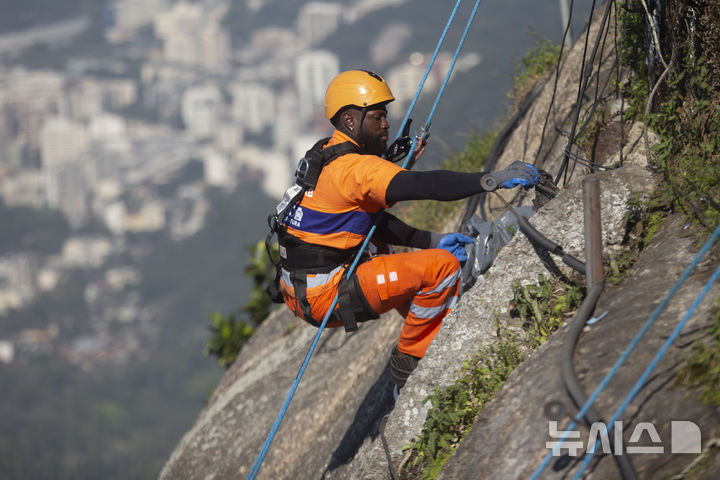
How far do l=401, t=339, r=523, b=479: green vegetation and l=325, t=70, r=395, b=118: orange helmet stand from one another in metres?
1.84

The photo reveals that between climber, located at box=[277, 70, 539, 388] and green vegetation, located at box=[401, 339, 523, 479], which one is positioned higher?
climber, located at box=[277, 70, 539, 388]

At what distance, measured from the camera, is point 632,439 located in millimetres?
3320

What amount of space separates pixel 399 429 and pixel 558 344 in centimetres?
127

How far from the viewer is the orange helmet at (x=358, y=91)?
17.3 ft

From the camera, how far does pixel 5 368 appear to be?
166 metres

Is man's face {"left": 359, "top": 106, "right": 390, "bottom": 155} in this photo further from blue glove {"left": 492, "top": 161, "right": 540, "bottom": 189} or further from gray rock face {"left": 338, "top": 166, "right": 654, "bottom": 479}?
gray rock face {"left": 338, "top": 166, "right": 654, "bottom": 479}

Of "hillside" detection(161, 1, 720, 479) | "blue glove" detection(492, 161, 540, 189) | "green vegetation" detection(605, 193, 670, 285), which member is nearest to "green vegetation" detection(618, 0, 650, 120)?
"hillside" detection(161, 1, 720, 479)

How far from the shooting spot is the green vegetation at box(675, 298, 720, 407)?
318 centimetres

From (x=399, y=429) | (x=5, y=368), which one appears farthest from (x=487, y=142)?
(x=5, y=368)

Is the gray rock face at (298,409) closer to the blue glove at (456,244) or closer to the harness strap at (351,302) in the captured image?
the harness strap at (351,302)

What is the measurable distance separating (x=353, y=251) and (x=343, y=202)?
44cm

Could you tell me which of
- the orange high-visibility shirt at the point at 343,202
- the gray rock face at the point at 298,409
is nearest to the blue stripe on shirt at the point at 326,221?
the orange high-visibility shirt at the point at 343,202

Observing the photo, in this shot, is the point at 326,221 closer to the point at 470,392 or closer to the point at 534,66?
the point at 470,392

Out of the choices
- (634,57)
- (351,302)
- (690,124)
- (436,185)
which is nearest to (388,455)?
(351,302)
